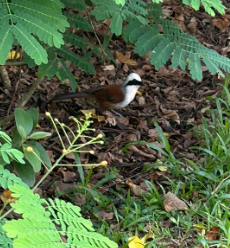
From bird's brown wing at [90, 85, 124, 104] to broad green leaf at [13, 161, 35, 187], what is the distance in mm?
2000

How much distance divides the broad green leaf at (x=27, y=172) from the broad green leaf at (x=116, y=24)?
49.8 inches

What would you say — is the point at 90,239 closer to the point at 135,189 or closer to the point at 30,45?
the point at 30,45

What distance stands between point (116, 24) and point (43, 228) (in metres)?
2.54

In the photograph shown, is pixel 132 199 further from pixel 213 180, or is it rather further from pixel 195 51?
pixel 195 51

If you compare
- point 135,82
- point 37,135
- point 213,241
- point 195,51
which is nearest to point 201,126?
point 135,82

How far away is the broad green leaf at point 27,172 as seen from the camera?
3465mm

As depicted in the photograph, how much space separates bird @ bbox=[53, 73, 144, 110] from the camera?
5.36 m

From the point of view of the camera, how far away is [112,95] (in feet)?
17.6

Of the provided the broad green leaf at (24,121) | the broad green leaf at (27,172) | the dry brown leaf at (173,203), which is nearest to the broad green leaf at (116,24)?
the broad green leaf at (24,121)

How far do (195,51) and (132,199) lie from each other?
1.35 metres

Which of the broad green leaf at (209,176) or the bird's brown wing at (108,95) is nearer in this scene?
the broad green leaf at (209,176)

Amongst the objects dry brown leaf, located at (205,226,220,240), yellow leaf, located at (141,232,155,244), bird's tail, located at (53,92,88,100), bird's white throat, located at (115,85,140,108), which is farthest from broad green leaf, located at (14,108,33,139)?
bird's white throat, located at (115,85,140,108)

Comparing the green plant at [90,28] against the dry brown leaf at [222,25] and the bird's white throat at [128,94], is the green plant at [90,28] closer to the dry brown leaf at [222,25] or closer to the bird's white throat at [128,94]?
the bird's white throat at [128,94]

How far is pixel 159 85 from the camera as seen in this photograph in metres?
6.15
